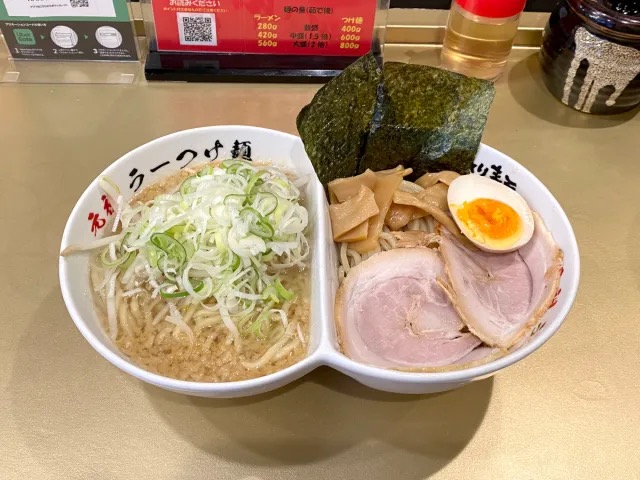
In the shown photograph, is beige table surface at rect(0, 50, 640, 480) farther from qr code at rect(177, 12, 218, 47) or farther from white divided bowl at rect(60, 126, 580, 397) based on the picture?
qr code at rect(177, 12, 218, 47)

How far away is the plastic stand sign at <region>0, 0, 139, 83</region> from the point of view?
5.62 feet

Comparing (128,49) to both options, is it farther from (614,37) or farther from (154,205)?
(614,37)

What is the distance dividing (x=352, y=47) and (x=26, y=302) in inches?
47.6

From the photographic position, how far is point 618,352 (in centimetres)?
130

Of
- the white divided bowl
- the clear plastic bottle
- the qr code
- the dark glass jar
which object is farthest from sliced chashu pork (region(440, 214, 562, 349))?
the qr code

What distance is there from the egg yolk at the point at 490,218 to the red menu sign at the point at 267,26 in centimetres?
77

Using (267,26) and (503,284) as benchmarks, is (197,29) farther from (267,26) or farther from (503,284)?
(503,284)

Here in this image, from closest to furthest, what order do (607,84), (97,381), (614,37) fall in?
(97,381) → (614,37) → (607,84)

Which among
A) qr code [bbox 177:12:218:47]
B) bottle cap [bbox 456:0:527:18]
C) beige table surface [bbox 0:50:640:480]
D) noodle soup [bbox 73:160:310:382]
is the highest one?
bottle cap [bbox 456:0:527:18]

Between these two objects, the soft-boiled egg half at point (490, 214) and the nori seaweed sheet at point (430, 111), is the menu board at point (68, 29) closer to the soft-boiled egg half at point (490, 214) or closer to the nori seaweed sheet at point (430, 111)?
the nori seaweed sheet at point (430, 111)

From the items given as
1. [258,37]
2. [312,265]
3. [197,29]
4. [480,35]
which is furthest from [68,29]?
[480,35]

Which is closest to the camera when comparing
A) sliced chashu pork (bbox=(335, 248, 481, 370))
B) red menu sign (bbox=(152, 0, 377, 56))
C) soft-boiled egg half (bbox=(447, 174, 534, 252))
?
sliced chashu pork (bbox=(335, 248, 481, 370))

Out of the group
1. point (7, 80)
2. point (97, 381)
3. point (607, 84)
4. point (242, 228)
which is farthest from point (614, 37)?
point (7, 80)

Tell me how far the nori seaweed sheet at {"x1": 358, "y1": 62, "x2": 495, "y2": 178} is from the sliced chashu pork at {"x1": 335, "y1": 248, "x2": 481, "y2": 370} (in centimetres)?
28
